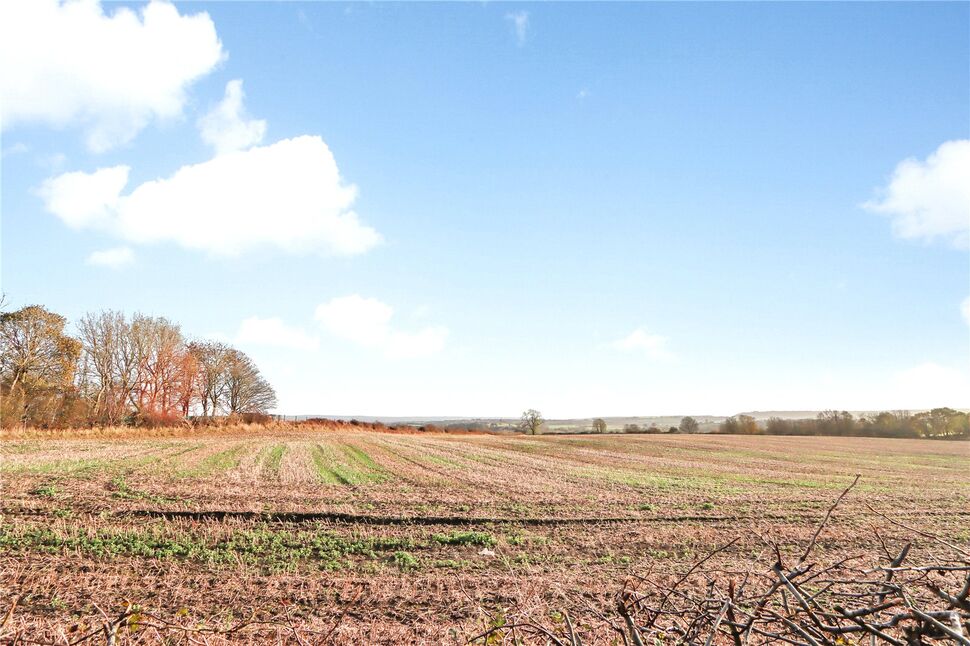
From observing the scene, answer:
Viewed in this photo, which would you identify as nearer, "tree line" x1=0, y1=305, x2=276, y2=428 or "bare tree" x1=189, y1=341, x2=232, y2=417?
"tree line" x1=0, y1=305, x2=276, y2=428

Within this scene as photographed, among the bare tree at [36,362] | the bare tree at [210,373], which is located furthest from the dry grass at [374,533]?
the bare tree at [210,373]

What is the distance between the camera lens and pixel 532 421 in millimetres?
73750

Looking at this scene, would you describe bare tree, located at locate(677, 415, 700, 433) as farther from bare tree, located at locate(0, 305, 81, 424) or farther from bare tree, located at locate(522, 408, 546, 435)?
bare tree, located at locate(0, 305, 81, 424)

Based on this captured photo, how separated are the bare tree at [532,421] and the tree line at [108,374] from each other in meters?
35.1

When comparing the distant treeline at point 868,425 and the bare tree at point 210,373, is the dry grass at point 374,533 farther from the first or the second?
the distant treeline at point 868,425

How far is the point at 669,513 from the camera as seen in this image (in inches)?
563

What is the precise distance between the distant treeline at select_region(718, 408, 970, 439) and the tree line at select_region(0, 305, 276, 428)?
6743 cm

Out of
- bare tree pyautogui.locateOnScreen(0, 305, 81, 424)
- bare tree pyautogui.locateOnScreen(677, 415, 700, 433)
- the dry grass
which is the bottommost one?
bare tree pyautogui.locateOnScreen(677, 415, 700, 433)

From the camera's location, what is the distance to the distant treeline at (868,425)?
2606 inches

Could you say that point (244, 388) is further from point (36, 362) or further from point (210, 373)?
point (36, 362)

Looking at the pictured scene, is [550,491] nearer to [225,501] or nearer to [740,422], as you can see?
[225,501]

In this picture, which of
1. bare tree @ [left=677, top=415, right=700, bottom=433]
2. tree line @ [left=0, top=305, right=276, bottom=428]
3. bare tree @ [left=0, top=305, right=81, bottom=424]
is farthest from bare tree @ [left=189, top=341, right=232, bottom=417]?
bare tree @ [left=677, top=415, right=700, bottom=433]

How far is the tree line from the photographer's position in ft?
133

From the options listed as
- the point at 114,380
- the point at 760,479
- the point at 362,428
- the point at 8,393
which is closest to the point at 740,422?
the point at 362,428
